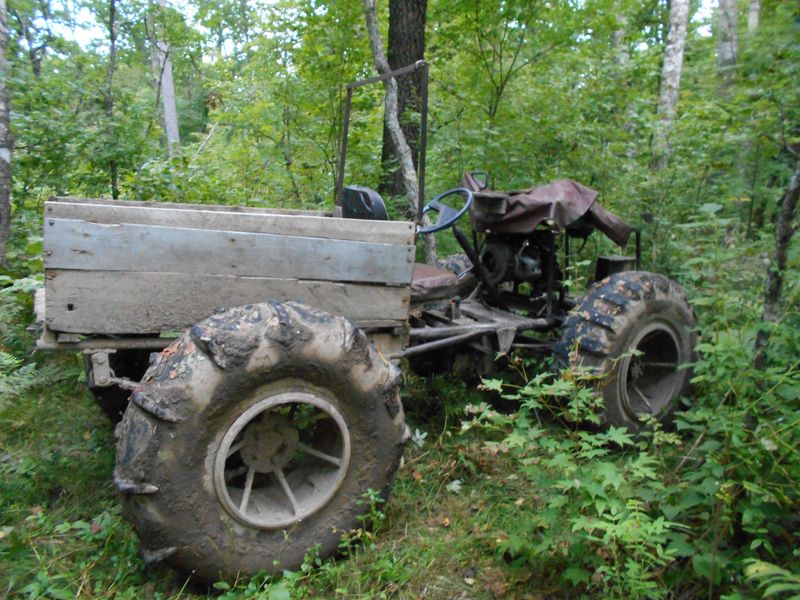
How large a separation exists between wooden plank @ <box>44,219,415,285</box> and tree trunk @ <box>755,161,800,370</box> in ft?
5.71

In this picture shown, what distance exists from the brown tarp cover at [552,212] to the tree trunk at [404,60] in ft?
8.91

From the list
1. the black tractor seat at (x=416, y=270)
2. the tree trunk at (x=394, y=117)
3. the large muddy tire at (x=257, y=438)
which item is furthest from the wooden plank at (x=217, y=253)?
the tree trunk at (x=394, y=117)

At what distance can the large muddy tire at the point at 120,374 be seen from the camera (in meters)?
3.46

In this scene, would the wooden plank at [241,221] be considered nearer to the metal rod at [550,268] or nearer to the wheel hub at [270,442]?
the wheel hub at [270,442]

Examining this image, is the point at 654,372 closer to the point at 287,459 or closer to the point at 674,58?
the point at 287,459

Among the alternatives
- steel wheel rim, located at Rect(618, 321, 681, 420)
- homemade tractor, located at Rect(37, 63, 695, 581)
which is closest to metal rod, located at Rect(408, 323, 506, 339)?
homemade tractor, located at Rect(37, 63, 695, 581)

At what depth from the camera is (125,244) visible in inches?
104

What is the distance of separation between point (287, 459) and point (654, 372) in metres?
2.84

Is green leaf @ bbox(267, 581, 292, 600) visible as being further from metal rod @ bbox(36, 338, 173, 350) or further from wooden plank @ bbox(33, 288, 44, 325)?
wooden plank @ bbox(33, 288, 44, 325)

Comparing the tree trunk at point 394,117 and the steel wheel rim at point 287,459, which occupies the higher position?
the tree trunk at point 394,117

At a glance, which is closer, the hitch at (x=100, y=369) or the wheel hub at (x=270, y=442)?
the hitch at (x=100, y=369)

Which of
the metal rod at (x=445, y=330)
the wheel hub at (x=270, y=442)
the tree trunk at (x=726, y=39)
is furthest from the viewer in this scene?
the tree trunk at (x=726, y=39)

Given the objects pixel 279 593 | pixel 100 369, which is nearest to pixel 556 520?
pixel 279 593

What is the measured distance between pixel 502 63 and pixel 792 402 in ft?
19.2
